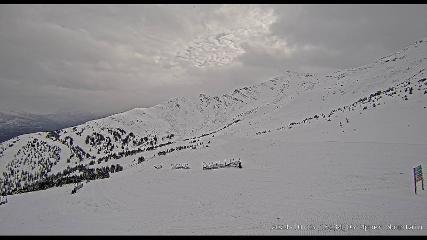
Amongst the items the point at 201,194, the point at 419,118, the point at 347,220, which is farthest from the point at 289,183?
the point at 419,118

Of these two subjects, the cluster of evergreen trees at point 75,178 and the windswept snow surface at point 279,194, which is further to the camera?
the cluster of evergreen trees at point 75,178

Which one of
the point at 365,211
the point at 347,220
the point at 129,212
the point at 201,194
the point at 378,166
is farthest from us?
the point at 378,166

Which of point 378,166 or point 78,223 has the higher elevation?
point 378,166

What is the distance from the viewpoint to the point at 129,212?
16.3 meters

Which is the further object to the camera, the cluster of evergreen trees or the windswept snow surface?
the cluster of evergreen trees

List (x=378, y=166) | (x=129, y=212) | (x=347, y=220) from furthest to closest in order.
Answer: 1. (x=378, y=166)
2. (x=129, y=212)
3. (x=347, y=220)

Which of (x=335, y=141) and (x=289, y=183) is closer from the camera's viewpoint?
(x=289, y=183)

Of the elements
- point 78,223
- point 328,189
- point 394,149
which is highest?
point 394,149

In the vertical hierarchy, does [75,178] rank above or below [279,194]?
below

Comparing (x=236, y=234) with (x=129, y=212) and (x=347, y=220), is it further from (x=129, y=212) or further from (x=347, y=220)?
(x=129, y=212)

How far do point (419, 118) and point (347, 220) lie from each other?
18.0 m

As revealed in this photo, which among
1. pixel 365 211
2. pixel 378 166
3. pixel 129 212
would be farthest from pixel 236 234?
pixel 378 166

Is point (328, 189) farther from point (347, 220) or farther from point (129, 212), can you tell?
point (129, 212)

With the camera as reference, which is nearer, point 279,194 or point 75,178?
point 279,194
